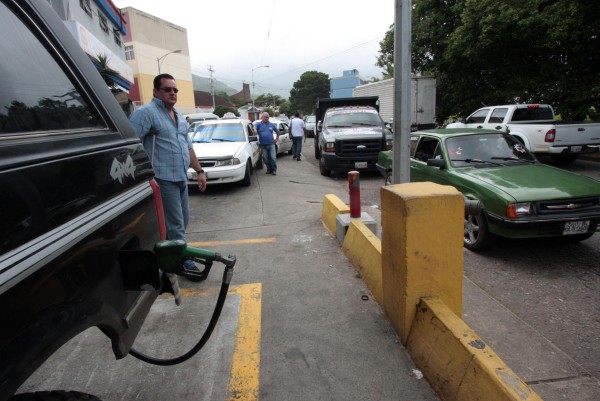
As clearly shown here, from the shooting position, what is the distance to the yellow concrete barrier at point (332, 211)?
202 inches

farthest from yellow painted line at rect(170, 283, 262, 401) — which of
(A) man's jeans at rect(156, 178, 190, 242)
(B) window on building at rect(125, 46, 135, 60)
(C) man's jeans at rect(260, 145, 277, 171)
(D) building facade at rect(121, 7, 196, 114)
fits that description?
(B) window on building at rect(125, 46, 135, 60)

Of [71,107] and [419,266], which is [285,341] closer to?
[419,266]

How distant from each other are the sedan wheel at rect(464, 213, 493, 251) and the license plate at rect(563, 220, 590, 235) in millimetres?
754

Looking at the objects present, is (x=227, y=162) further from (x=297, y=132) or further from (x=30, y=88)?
(x=30, y=88)

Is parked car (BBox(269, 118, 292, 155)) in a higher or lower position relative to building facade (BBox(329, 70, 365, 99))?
lower

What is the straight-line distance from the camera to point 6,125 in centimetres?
113

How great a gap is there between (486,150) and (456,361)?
425 cm

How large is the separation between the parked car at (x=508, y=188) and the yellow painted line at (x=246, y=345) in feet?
8.99

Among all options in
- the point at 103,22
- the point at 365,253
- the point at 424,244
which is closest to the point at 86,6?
the point at 103,22

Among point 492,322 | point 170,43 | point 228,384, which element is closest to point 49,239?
point 228,384

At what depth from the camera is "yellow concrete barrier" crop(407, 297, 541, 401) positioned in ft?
5.84

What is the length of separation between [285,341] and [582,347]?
2.17 m

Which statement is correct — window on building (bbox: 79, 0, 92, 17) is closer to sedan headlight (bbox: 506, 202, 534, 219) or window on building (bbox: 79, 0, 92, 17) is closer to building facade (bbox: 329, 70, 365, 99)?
Answer: sedan headlight (bbox: 506, 202, 534, 219)

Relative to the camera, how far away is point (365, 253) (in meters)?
3.79
